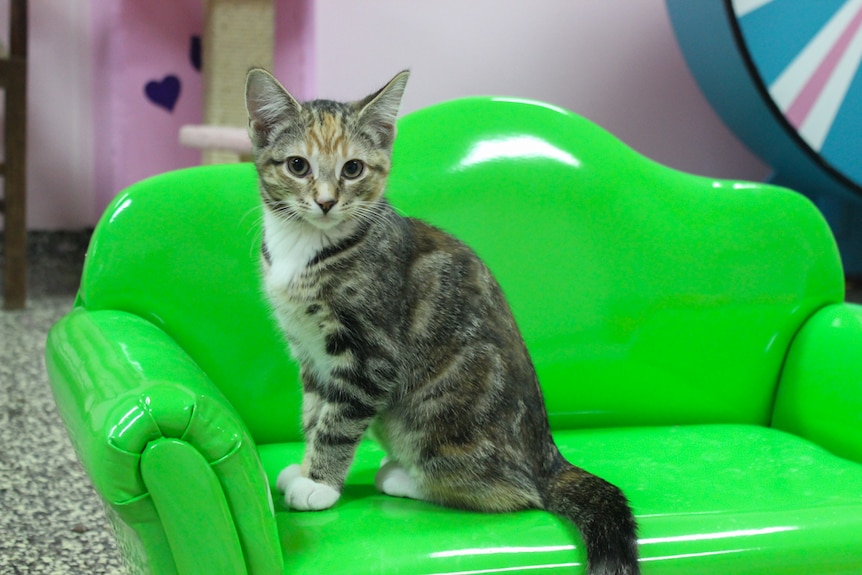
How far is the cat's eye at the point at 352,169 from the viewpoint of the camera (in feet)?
3.98

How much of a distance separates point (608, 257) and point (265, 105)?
2.23 feet

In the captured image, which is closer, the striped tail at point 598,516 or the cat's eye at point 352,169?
the striped tail at point 598,516

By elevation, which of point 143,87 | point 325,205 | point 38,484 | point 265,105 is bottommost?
point 38,484

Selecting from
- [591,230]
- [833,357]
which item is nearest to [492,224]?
[591,230]

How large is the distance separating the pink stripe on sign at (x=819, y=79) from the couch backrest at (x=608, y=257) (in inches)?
24.7

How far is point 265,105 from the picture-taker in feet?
4.00

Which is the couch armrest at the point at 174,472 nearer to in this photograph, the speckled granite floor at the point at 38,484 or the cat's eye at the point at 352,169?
the cat's eye at the point at 352,169

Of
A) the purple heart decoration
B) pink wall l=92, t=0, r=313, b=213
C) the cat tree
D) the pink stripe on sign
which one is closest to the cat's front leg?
the pink stripe on sign

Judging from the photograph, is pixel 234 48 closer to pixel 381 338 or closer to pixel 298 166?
pixel 298 166

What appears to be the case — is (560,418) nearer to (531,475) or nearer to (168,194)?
(531,475)

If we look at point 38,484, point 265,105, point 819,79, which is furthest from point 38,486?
point 819,79

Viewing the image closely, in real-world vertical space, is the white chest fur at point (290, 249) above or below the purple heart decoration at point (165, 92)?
above

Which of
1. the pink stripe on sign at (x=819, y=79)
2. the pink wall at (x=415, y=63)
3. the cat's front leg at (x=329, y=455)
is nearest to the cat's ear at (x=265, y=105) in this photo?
the cat's front leg at (x=329, y=455)

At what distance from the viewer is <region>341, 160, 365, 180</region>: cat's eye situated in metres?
1.21
